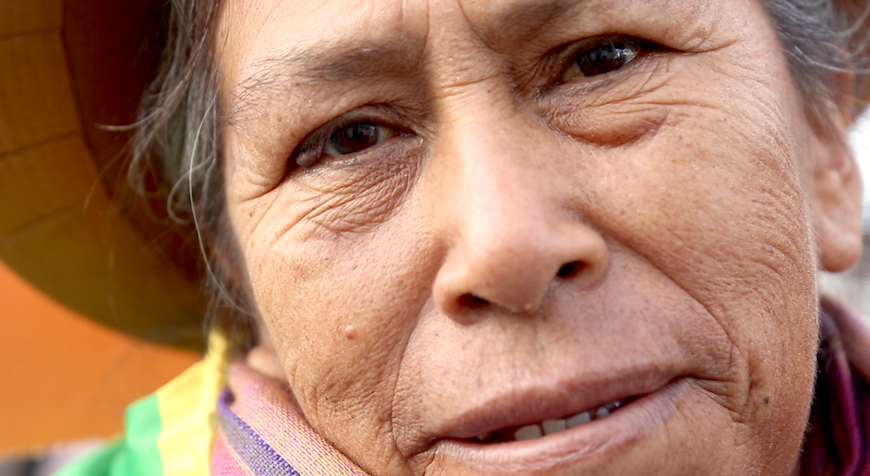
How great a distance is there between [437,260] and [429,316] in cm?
12

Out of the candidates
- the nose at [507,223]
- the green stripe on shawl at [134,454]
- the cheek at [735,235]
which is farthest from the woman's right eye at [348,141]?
the green stripe on shawl at [134,454]

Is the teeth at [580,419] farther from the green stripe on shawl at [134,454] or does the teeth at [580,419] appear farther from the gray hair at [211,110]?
the green stripe on shawl at [134,454]

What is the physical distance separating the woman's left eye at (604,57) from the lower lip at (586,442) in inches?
27.8

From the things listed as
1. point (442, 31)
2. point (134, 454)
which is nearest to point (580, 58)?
point (442, 31)

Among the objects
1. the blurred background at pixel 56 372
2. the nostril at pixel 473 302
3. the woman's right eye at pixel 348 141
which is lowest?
the blurred background at pixel 56 372

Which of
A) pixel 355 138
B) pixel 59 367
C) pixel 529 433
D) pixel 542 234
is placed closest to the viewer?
pixel 542 234

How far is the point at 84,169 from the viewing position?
230cm

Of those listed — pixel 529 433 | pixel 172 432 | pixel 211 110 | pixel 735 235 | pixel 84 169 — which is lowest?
pixel 172 432

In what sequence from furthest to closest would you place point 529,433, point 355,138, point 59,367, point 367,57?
point 59,367 < point 355,138 < point 367,57 < point 529,433

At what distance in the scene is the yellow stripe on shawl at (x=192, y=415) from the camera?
2086 millimetres

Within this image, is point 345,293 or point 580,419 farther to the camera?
point 345,293

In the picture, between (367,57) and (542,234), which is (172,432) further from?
(542,234)

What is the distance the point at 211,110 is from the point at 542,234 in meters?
A: 1.20

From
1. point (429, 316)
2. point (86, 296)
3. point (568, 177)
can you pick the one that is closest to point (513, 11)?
point (568, 177)
